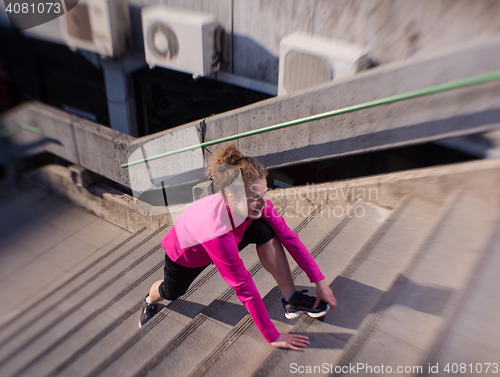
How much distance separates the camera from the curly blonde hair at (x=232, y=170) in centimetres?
187

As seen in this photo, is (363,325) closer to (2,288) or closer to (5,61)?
(2,288)

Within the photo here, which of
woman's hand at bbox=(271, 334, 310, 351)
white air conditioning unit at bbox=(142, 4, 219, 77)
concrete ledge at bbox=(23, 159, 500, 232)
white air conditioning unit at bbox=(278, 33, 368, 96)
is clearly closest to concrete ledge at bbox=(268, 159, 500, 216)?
concrete ledge at bbox=(23, 159, 500, 232)

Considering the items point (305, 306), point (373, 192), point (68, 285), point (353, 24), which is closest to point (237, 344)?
point (305, 306)

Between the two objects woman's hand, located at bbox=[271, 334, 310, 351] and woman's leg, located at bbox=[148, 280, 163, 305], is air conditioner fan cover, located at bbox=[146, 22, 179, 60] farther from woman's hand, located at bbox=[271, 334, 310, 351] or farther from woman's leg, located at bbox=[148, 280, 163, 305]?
woman's hand, located at bbox=[271, 334, 310, 351]

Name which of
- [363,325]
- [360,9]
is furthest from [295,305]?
[360,9]

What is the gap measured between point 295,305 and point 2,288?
3874 millimetres

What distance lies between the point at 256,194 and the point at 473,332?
1402 mm

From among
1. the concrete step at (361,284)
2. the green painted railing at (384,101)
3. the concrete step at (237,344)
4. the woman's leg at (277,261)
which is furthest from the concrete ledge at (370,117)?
the woman's leg at (277,261)

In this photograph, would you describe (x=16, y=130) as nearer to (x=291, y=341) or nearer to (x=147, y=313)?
(x=147, y=313)

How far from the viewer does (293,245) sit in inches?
87.5

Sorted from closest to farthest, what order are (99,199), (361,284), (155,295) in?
(361,284) → (155,295) → (99,199)

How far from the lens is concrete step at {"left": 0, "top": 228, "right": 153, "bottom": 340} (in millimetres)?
3729

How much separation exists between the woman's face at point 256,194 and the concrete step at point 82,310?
211cm

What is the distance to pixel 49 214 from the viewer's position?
223 inches
